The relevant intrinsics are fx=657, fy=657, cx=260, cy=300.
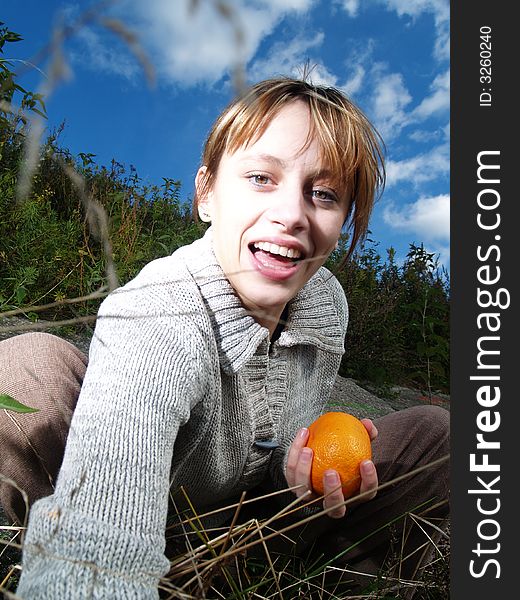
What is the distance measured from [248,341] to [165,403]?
18.9 inches

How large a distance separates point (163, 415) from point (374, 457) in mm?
1173

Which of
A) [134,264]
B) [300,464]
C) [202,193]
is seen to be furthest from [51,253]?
[300,464]

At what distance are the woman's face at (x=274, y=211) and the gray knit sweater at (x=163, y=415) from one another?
3.2 inches

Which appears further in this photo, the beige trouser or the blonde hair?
the blonde hair

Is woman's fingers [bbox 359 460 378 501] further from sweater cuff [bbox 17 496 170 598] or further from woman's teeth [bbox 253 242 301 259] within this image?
sweater cuff [bbox 17 496 170 598]

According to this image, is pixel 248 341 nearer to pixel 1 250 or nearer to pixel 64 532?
pixel 64 532

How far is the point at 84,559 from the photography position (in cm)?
102

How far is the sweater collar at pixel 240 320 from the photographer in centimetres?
167

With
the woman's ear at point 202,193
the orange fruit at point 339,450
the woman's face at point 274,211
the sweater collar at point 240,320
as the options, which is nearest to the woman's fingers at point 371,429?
the orange fruit at point 339,450

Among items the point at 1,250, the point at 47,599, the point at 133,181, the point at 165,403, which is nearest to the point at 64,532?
the point at 47,599

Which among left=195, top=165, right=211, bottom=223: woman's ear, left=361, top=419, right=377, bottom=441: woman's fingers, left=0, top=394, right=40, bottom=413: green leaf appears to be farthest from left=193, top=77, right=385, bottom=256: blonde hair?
left=0, top=394, right=40, bottom=413: green leaf

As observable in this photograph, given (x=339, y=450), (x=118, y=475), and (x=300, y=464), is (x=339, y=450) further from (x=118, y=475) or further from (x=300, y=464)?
(x=118, y=475)

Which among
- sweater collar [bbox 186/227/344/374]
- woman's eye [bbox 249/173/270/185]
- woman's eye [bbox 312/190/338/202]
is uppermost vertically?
woman's eye [bbox 312/190/338/202]

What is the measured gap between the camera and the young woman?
109cm
